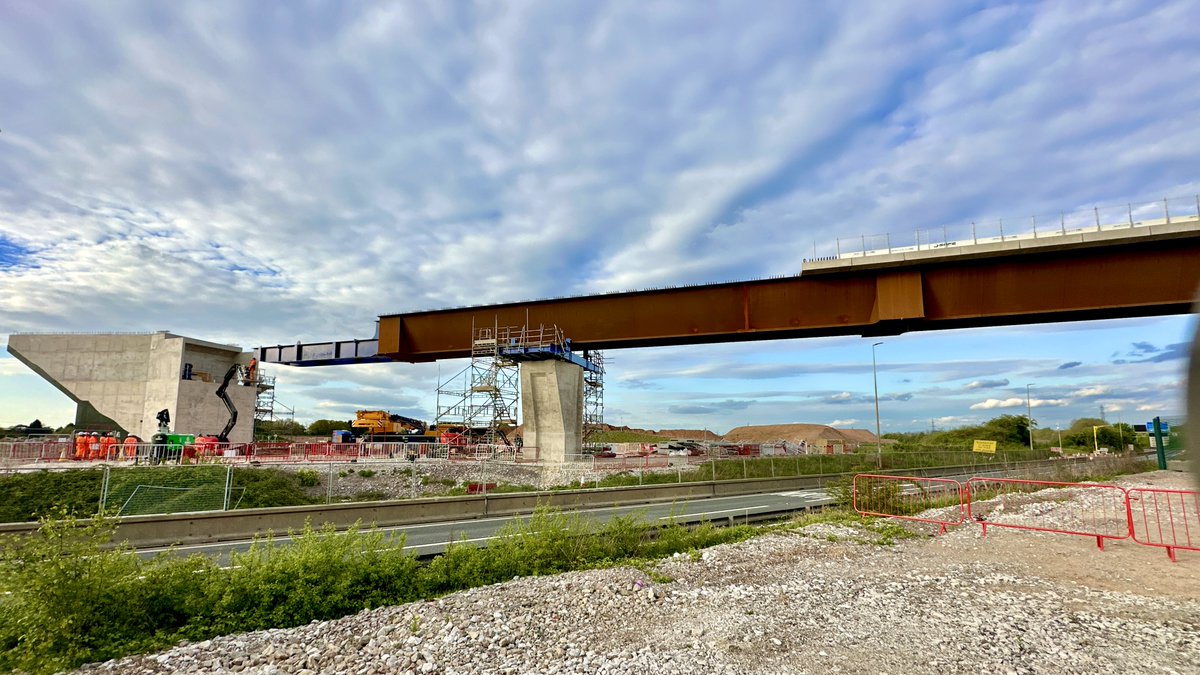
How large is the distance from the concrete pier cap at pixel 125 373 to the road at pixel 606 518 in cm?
3954

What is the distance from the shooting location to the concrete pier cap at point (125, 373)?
1844 inches

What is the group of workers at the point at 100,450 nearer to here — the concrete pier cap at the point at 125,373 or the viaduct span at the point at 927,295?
the concrete pier cap at the point at 125,373

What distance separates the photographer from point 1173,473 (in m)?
35.1

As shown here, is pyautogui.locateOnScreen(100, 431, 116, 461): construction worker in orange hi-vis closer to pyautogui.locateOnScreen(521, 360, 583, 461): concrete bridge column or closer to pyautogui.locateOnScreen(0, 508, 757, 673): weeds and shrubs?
pyautogui.locateOnScreen(521, 360, 583, 461): concrete bridge column

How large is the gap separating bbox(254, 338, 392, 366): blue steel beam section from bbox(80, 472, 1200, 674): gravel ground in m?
28.5

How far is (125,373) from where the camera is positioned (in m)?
47.7

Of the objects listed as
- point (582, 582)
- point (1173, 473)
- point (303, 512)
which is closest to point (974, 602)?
point (582, 582)

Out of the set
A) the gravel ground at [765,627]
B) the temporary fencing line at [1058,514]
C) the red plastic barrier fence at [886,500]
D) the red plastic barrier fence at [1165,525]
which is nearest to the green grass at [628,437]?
the red plastic barrier fence at [1165,525]

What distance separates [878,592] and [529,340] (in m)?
22.1

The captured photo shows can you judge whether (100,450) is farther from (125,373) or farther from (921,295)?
(921,295)

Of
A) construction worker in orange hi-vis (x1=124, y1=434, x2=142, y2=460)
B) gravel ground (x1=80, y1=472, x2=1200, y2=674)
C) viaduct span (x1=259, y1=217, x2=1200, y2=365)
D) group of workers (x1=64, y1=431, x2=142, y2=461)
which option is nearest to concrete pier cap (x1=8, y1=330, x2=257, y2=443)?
group of workers (x1=64, y1=431, x2=142, y2=461)

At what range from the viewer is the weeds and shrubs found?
6.03 m

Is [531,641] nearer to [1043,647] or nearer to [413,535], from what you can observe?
[1043,647]

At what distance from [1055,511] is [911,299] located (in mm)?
7497
